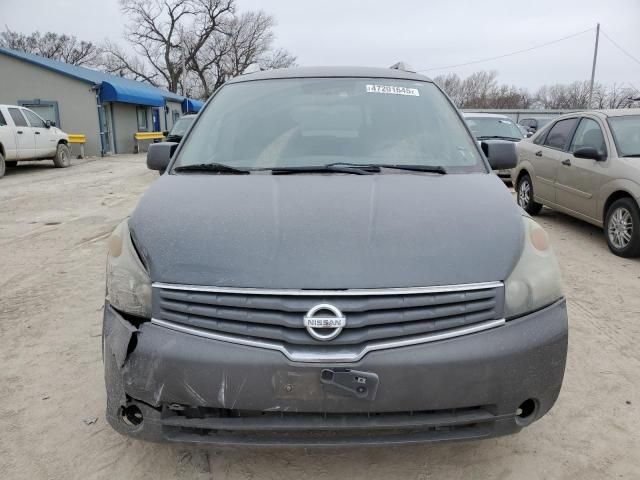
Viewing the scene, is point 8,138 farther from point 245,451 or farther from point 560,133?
point 245,451

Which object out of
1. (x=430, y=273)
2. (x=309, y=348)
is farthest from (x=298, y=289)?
(x=430, y=273)

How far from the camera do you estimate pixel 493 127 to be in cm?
1116

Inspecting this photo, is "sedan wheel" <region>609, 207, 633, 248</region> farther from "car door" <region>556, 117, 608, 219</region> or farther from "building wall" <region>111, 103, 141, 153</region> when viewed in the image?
"building wall" <region>111, 103, 141, 153</region>

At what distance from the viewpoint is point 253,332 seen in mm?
1800

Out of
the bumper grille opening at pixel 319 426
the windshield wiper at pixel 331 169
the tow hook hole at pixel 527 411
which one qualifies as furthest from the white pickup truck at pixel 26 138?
the tow hook hole at pixel 527 411

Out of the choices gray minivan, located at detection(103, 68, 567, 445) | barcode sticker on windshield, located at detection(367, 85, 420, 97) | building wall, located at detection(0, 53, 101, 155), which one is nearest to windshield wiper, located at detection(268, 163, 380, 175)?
gray minivan, located at detection(103, 68, 567, 445)

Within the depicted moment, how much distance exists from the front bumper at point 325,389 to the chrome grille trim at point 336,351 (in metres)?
0.02

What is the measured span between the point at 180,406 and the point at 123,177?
1293cm

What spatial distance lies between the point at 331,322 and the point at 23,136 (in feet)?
49.3

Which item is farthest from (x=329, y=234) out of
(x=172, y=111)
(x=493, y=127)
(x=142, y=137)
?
(x=172, y=111)

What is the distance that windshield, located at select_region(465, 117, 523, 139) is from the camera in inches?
431

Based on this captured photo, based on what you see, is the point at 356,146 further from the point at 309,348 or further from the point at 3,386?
the point at 3,386

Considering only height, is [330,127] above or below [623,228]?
above

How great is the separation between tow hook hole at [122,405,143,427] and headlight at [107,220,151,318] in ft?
1.23
